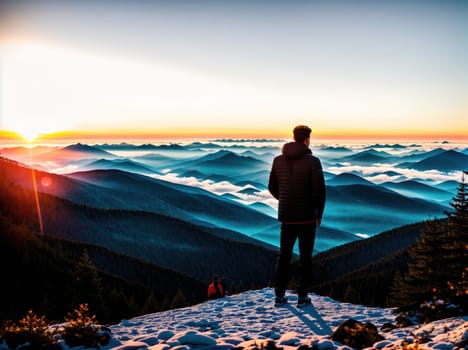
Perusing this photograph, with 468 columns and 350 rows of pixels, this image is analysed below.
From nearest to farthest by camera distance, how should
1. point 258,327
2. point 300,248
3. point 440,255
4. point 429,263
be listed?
point 258,327 → point 300,248 → point 440,255 → point 429,263

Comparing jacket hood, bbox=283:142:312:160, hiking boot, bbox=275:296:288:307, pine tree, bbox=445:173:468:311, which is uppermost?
jacket hood, bbox=283:142:312:160

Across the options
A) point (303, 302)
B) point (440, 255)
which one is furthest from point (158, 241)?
point (303, 302)

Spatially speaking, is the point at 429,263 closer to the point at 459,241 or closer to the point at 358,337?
the point at 459,241

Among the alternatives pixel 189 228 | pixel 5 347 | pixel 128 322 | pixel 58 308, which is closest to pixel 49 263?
pixel 58 308

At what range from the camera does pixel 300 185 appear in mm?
7426

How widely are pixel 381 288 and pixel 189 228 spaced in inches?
3583

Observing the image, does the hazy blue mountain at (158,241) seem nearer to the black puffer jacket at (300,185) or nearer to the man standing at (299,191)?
the man standing at (299,191)

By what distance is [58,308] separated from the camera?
69.9ft

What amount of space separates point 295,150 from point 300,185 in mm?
667

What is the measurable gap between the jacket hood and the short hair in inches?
6.1

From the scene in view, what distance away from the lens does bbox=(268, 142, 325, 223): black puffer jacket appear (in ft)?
24.0

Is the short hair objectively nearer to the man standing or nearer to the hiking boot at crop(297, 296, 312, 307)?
the man standing

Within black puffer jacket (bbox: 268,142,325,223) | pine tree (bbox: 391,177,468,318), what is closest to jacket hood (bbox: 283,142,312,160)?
black puffer jacket (bbox: 268,142,325,223)

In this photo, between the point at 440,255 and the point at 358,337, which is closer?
the point at 358,337
